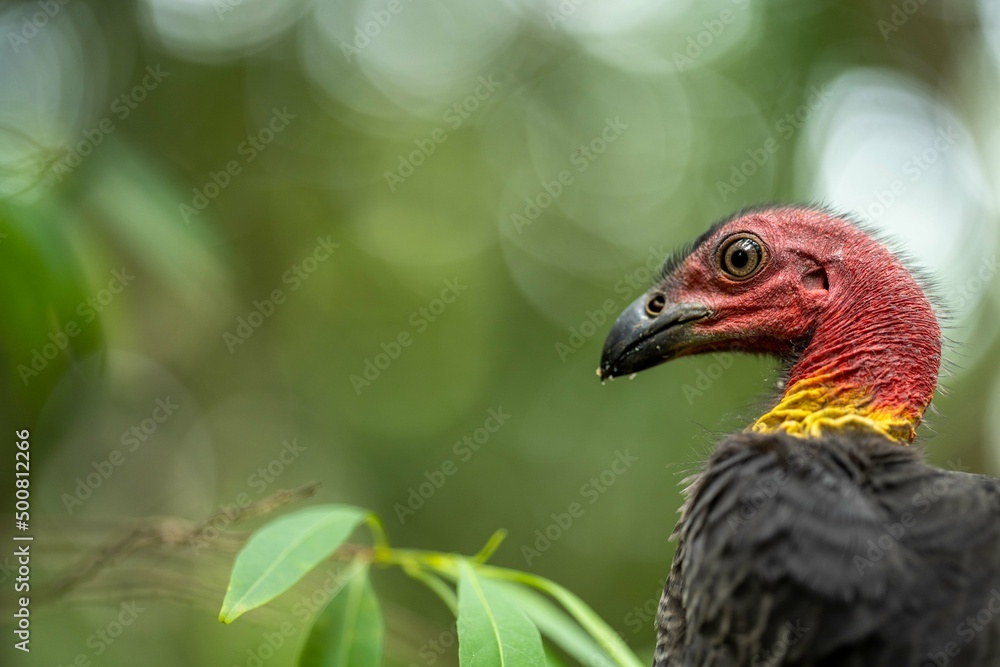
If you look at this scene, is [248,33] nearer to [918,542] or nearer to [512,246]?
[512,246]

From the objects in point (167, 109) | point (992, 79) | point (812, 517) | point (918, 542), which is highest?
point (992, 79)

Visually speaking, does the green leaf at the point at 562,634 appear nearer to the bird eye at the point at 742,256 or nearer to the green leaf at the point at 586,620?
the green leaf at the point at 586,620

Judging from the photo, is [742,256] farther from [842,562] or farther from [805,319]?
[842,562]

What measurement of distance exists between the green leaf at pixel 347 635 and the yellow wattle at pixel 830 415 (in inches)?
61.8

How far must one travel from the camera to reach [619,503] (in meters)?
12.6

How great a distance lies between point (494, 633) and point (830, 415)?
53.8 inches

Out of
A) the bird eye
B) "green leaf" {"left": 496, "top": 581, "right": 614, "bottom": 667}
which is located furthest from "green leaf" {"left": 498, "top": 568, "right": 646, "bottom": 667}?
the bird eye

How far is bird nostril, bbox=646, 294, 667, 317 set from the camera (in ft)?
11.1

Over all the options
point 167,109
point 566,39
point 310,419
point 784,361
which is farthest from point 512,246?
point 784,361

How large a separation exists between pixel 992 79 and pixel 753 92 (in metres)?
3.33

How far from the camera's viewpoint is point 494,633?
2369 millimetres

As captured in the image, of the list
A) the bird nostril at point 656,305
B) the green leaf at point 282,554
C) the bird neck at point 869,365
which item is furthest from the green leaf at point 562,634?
the bird nostril at point 656,305

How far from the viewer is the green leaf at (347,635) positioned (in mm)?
2799

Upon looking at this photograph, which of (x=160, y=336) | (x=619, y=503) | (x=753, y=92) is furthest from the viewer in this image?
(x=619, y=503)
